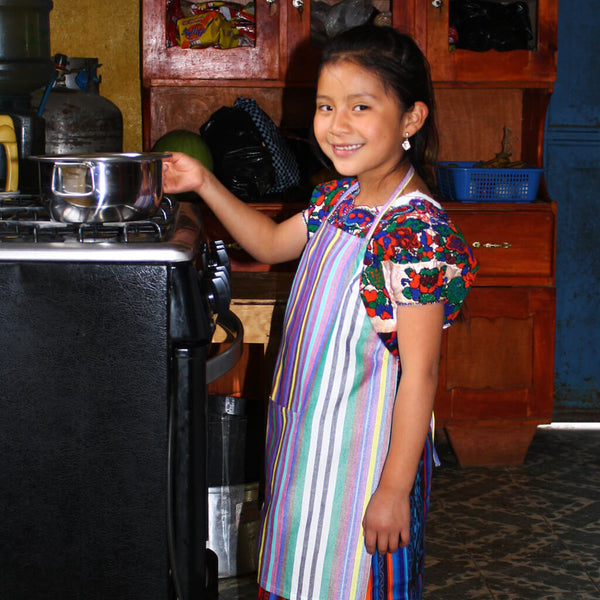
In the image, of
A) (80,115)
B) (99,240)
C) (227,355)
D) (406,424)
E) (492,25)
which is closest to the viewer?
(99,240)

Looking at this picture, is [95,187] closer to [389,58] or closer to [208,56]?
[389,58]

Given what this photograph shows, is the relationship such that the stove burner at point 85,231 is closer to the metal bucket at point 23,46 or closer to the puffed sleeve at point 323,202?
the puffed sleeve at point 323,202

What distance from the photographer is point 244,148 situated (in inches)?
104

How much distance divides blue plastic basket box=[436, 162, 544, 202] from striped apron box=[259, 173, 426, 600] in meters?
1.49

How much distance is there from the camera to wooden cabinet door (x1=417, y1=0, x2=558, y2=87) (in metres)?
2.66

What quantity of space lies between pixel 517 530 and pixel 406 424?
1.32m

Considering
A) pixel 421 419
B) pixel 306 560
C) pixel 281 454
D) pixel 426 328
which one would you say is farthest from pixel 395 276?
pixel 306 560

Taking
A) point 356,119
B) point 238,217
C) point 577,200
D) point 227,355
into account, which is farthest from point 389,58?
point 577,200

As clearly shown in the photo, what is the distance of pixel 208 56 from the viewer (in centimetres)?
264

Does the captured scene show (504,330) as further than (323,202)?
Yes

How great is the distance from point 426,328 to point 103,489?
17.5 inches

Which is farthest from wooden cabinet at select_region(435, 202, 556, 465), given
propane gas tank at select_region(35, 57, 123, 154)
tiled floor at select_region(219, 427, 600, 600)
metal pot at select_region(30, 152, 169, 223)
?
metal pot at select_region(30, 152, 169, 223)

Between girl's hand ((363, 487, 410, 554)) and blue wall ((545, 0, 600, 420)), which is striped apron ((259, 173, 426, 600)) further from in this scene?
blue wall ((545, 0, 600, 420))

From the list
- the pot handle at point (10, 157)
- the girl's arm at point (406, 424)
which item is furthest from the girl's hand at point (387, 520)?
the pot handle at point (10, 157)
